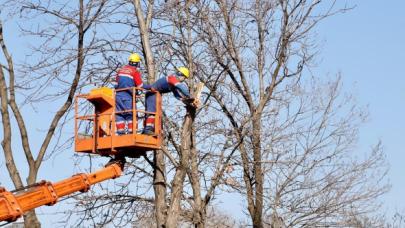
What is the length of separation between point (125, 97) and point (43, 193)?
2418mm

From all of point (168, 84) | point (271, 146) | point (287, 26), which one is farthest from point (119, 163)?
point (287, 26)

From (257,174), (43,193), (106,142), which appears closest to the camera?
(43,193)

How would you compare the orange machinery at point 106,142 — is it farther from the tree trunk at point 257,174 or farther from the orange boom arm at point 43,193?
the tree trunk at point 257,174

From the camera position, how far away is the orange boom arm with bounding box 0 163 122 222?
931 cm

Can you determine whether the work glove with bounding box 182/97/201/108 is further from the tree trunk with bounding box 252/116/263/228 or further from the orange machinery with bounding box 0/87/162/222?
the tree trunk with bounding box 252/116/263/228

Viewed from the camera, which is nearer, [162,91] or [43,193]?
[43,193]

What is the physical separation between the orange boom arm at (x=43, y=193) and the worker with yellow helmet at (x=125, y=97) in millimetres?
663

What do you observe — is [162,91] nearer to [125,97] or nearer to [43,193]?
[125,97]

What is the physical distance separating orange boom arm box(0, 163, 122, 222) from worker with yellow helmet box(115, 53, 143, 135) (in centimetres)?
66

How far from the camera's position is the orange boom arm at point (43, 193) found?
931 cm

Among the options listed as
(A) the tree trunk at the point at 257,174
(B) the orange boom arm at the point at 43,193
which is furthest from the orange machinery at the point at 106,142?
(A) the tree trunk at the point at 257,174

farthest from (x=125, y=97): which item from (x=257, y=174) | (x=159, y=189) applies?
(x=257, y=174)

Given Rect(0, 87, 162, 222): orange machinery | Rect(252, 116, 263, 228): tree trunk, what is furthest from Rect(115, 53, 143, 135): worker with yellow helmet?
Rect(252, 116, 263, 228): tree trunk

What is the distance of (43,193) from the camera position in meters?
9.85
